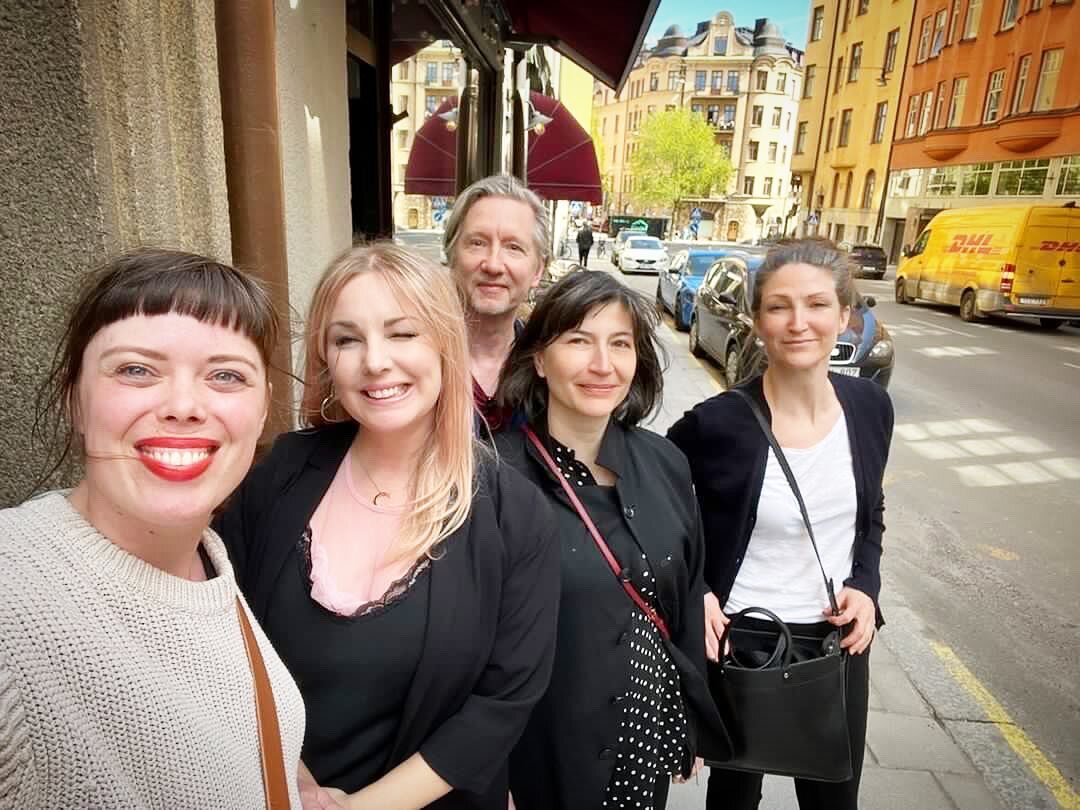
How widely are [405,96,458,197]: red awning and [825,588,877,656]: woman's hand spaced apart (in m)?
6.89

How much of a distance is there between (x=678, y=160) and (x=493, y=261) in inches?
2366

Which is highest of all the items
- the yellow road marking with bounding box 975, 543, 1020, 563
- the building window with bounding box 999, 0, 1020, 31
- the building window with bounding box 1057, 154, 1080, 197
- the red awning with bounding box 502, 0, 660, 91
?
the building window with bounding box 999, 0, 1020, 31

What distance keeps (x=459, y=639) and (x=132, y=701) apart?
589 mm

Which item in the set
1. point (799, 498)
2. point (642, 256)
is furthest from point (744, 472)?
point (642, 256)

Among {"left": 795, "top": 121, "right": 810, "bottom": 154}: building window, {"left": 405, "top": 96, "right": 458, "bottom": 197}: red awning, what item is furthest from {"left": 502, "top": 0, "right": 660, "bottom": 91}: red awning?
{"left": 795, "top": 121, "right": 810, "bottom": 154}: building window

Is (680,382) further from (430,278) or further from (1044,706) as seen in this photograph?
(430,278)

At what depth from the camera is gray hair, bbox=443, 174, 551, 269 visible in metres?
2.41

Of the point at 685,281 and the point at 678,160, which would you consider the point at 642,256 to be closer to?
the point at 685,281

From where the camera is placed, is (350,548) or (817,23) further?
(817,23)

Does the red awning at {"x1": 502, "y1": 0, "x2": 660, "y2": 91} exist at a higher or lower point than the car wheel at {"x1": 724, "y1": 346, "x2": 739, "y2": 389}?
higher

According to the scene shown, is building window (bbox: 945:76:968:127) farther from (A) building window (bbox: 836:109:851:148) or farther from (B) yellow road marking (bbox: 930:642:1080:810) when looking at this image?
(B) yellow road marking (bbox: 930:642:1080:810)

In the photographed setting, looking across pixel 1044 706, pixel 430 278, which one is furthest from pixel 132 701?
pixel 1044 706

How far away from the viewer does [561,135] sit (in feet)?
32.6

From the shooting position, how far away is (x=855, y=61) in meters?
36.6
